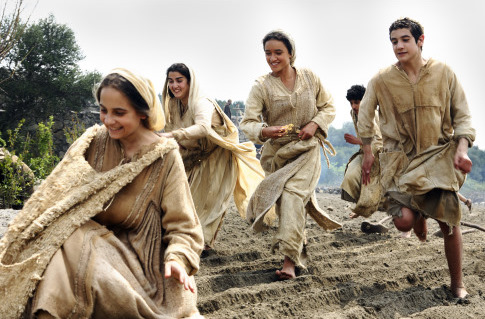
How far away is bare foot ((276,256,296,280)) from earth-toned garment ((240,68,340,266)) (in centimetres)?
13

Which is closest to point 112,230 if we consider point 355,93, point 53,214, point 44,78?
point 53,214

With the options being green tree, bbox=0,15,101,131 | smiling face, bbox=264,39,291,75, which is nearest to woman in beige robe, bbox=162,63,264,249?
smiling face, bbox=264,39,291,75

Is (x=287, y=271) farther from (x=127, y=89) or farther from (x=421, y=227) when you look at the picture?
(x=127, y=89)

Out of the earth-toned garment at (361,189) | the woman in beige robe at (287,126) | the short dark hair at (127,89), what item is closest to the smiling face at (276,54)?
the woman in beige robe at (287,126)

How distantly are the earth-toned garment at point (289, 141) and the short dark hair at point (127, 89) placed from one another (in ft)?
8.50

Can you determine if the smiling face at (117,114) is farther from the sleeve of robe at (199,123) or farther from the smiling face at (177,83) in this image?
the smiling face at (177,83)

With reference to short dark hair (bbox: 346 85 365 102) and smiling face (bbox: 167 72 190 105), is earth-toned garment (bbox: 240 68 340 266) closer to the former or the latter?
smiling face (bbox: 167 72 190 105)

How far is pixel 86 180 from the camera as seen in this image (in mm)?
3076

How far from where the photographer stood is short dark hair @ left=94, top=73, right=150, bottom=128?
9.96ft

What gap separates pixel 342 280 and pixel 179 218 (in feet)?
8.59

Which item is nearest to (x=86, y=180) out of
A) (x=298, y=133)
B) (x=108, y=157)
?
(x=108, y=157)

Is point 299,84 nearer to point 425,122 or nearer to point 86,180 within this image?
point 425,122

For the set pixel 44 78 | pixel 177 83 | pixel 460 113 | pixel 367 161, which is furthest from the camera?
pixel 44 78

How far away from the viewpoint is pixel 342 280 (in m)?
5.36
